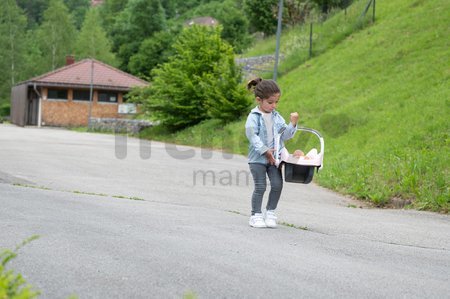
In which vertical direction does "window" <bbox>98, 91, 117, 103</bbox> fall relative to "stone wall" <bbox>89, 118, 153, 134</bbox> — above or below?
above

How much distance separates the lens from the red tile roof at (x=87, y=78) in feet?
194

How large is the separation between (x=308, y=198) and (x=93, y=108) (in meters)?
49.7

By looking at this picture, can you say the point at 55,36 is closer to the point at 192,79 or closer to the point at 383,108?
the point at 192,79

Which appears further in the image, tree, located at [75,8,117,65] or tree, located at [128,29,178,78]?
tree, located at [75,8,117,65]

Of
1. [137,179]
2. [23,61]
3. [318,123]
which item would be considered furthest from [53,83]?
[137,179]

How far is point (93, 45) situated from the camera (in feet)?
292

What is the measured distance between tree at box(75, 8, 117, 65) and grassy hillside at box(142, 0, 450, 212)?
5487 cm

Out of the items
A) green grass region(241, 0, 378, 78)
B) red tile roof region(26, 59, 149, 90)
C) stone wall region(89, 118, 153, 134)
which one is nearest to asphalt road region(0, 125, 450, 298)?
green grass region(241, 0, 378, 78)

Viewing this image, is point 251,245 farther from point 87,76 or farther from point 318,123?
point 87,76

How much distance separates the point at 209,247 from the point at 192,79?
3194cm

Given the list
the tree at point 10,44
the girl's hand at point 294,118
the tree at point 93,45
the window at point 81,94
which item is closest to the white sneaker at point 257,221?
the girl's hand at point 294,118

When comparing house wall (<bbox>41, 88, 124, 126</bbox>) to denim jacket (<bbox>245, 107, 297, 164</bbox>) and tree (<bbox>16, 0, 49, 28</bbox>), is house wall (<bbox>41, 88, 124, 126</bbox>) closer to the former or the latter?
denim jacket (<bbox>245, 107, 297, 164</bbox>)

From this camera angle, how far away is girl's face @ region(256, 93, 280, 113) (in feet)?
26.1

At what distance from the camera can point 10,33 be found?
83.1 metres
